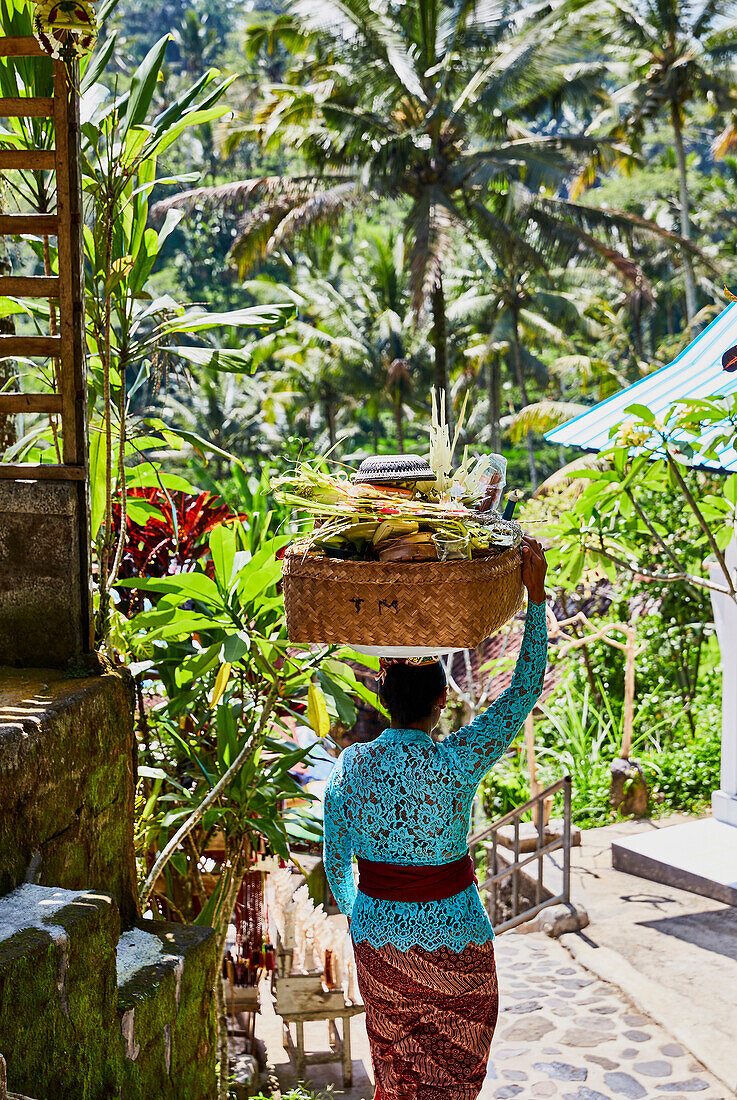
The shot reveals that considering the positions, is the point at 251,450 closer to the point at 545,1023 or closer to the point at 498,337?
the point at 498,337

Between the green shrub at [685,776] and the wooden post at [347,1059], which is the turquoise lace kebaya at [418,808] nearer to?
the wooden post at [347,1059]

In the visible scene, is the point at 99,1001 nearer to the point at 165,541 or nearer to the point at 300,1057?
the point at 165,541

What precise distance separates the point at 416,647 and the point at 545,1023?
2874mm

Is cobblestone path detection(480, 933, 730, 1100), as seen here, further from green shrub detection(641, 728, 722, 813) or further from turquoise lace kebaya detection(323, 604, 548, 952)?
green shrub detection(641, 728, 722, 813)

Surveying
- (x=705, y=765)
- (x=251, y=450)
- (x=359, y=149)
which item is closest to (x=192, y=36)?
(x=251, y=450)

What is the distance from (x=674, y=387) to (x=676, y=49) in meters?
17.6

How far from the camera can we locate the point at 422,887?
2.34m

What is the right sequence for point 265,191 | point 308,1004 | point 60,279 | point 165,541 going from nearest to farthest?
point 60,279
point 165,541
point 308,1004
point 265,191

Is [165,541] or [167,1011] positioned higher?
[165,541]

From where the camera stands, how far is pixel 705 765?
25.3 ft

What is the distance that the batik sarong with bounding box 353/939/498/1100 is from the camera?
232cm

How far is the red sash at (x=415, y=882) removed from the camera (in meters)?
2.34

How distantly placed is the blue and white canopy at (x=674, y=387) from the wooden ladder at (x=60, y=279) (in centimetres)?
244

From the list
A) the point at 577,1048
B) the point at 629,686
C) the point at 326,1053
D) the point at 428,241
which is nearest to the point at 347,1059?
the point at 326,1053
